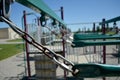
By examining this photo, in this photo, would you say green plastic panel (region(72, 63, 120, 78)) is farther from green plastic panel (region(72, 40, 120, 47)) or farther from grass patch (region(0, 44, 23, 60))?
grass patch (region(0, 44, 23, 60))

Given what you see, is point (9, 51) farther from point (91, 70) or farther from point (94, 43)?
point (91, 70)

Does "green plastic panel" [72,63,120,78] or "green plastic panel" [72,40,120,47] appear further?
"green plastic panel" [72,40,120,47]

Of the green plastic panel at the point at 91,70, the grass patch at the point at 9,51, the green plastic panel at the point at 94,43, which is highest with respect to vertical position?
the green plastic panel at the point at 94,43

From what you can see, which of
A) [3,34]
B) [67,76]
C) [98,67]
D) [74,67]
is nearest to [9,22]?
[74,67]

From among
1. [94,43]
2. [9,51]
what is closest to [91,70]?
[94,43]

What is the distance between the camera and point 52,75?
668 centimetres

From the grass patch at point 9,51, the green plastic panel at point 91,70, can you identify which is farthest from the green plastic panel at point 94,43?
the grass patch at point 9,51

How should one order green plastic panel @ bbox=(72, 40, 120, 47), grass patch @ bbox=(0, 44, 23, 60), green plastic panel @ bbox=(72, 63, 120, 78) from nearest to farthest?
green plastic panel @ bbox=(72, 63, 120, 78) → green plastic panel @ bbox=(72, 40, 120, 47) → grass patch @ bbox=(0, 44, 23, 60)

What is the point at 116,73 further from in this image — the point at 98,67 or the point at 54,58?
the point at 54,58

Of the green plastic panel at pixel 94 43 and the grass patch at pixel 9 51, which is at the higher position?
the green plastic panel at pixel 94 43

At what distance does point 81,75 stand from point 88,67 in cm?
9

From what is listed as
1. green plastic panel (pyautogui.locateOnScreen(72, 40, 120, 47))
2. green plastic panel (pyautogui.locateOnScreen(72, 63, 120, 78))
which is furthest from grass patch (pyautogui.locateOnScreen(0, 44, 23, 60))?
green plastic panel (pyautogui.locateOnScreen(72, 63, 120, 78))

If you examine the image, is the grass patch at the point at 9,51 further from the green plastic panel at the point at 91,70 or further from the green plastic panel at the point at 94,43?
the green plastic panel at the point at 91,70

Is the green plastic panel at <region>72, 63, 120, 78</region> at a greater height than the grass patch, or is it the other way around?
the green plastic panel at <region>72, 63, 120, 78</region>
